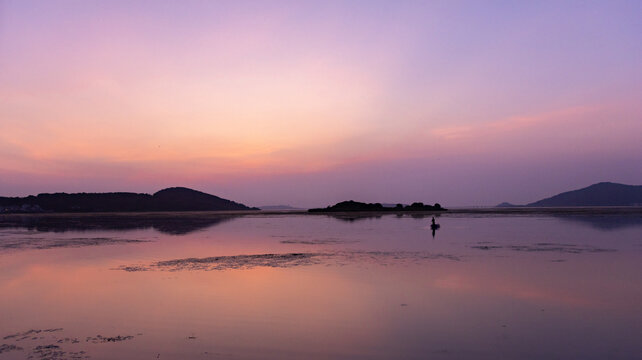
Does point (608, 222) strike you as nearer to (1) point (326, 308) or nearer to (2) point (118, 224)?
(1) point (326, 308)

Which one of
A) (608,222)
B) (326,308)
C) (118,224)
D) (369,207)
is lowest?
(326,308)

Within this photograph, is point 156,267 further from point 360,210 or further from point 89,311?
point 360,210

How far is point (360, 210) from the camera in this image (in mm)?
156875

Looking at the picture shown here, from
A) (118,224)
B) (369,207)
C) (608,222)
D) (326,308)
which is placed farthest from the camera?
(369,207)

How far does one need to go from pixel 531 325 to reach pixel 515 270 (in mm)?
9529

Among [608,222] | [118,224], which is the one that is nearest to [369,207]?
[608,222]

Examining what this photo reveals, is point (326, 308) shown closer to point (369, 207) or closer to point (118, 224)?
point (118, 224)

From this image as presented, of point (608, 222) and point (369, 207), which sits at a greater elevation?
point (369, 207)

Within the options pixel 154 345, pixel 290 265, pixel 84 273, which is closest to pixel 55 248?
pixel 84 273

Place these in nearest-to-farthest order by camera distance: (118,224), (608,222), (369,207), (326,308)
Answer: (326,308), (608,222), (118,224), (369,207)

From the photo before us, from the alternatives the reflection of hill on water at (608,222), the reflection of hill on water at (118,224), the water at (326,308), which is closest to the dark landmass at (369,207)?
the reflection of hill on water at (118,224)

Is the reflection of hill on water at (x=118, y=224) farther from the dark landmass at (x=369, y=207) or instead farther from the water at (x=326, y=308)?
the dark landmass at (x=369, y=207)

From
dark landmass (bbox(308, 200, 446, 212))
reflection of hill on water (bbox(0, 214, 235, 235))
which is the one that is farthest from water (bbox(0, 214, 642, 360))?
dark landmass (bbox(308, 200, 446, 212))

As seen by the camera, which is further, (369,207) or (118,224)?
(369,207)
